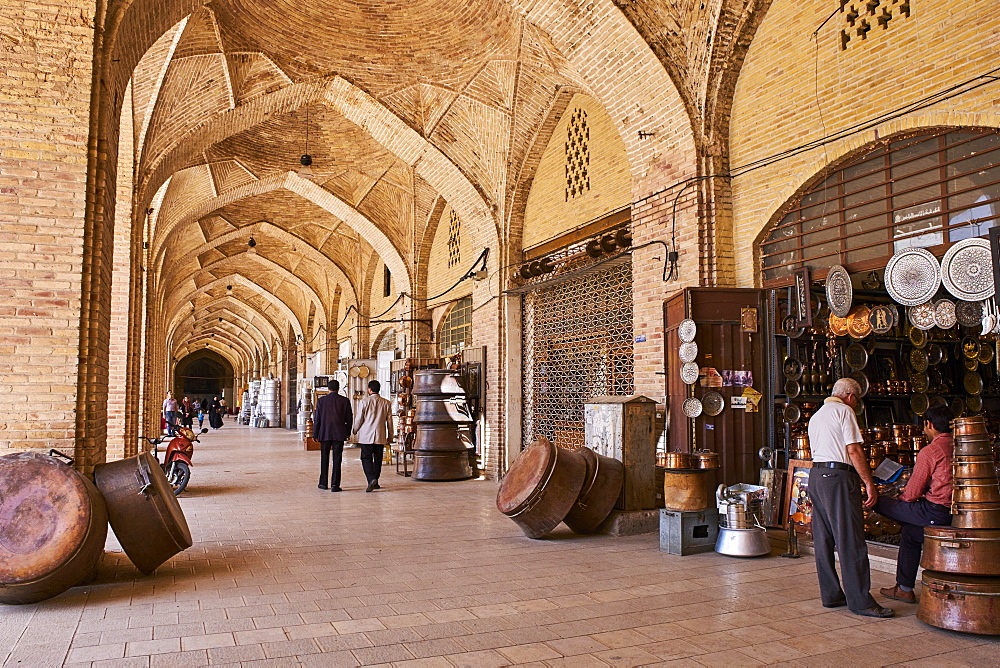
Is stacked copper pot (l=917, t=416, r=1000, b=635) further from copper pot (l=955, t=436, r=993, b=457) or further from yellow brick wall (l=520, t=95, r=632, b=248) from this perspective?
yellow brick wall (l=520, t=95, r=632, b=248)

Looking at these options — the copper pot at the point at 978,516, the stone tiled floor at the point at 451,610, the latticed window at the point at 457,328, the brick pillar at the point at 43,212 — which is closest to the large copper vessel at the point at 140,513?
the stone tiled floor at the point at 451,610

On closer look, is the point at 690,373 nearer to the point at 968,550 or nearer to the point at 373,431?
the point at 968,550

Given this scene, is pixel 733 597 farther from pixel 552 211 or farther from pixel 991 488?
pixel 552 211

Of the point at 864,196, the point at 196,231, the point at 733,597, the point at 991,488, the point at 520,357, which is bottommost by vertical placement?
the point at 733,597

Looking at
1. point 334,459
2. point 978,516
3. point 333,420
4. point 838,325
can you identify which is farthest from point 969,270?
point 334,459

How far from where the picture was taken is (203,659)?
134 inches

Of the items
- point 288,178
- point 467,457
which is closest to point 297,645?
point 467,457

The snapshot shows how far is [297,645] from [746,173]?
5.96m

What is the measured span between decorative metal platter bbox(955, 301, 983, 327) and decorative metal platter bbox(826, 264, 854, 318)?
0.80 m

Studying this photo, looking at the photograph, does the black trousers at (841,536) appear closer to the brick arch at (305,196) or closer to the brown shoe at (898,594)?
the brown shoe at (898,594)

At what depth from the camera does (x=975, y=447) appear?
3.91 m

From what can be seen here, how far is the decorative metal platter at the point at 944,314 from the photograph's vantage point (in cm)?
557

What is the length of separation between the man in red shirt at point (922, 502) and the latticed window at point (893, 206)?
1784 mm

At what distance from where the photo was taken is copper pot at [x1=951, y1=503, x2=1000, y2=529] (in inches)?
150
